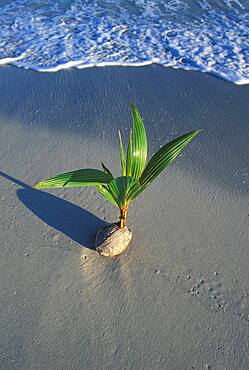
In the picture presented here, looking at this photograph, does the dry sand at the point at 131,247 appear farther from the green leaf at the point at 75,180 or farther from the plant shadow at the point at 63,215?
the green leaf at the point at 75,180

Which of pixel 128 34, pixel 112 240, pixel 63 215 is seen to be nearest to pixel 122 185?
pixel 112 240

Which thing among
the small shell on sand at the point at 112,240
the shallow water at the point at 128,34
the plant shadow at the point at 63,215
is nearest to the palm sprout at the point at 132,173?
the small shell on sand at the point at 112,240

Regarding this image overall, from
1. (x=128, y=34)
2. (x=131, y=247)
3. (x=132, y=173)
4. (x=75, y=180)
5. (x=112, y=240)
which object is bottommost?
(x=131, y=247)

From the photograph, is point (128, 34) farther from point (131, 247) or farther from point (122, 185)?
point (122, 185)

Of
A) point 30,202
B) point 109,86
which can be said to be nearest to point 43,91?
point 109,86

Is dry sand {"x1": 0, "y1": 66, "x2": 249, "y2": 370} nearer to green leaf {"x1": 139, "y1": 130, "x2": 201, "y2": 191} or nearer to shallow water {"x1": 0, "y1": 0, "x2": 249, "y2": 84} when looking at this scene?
green leaf {"x1": 139, "y1": 130, "x2": 201, "y2": 191}

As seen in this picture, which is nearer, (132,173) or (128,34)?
(132,173)

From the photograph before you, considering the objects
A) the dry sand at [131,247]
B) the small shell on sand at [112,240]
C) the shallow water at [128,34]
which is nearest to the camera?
the dry sand at [131,247]
